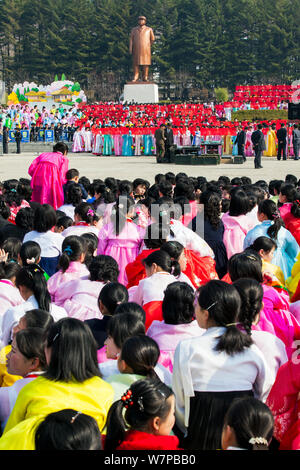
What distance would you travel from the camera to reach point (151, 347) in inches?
117

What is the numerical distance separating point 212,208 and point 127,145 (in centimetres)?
1842

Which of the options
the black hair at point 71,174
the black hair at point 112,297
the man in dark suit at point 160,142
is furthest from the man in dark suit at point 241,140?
the black hair at point 112,297

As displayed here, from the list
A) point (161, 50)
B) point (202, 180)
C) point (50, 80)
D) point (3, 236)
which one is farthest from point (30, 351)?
point (50, 80)

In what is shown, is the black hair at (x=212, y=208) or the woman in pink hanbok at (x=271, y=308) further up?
the black hair at (x=212, y=208)

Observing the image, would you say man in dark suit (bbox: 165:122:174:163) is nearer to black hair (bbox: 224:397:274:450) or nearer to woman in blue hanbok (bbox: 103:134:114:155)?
woman in blue hanbok (bbox: 103:134:114:155)

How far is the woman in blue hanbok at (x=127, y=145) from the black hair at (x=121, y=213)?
59.4ft

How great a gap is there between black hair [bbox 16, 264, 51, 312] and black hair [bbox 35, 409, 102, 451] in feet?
6.16

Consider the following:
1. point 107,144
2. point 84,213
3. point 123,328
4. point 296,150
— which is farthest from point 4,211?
point 107,144

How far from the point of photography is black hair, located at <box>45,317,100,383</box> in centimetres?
272

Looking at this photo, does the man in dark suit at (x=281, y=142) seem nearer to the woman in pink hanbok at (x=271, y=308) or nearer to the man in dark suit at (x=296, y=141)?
the man in dark suit at (x=296, y=141)

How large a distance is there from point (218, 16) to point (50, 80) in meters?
17.6

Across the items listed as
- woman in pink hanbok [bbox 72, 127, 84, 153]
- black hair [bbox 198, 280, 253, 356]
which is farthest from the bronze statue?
black hair [bbox 198, 280, 253, 356]

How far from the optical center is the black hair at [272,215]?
5.68 meters

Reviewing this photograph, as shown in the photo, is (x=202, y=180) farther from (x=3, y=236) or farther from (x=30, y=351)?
(x=30, y=351)
